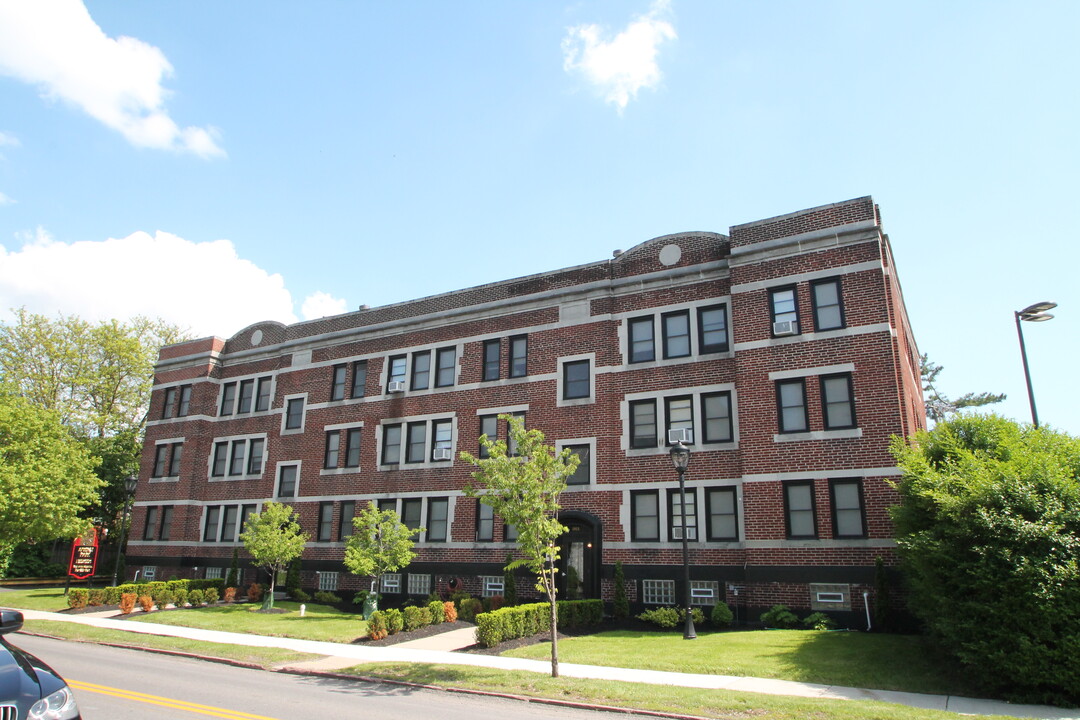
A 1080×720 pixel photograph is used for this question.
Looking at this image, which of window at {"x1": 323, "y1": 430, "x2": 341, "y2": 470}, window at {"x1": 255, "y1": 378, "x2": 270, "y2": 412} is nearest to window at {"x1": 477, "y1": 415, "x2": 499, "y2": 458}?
window at {"x1": 323, "y1": 430, "x2": 341, "y2": 470}

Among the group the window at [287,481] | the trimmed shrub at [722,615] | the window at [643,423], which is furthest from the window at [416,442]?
the trimmed shrub at [722,615]

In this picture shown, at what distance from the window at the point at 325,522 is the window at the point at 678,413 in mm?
15470

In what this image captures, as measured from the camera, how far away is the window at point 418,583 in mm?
27141

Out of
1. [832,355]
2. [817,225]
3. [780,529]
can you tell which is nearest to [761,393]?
[832,355]

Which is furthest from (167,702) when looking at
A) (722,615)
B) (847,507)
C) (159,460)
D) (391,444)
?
(159,460)

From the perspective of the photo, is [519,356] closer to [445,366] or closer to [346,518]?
[445,366]

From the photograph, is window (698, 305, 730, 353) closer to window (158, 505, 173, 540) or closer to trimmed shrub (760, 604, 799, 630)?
trimmed shrub (760, 604, 799, 630)

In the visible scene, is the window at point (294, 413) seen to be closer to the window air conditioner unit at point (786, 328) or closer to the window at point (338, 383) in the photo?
the window at point (338, 383)

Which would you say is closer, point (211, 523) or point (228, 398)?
point (211, 523)

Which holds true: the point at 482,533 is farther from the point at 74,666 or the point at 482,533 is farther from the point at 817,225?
the point at 817,225

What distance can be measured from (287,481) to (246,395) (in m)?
5.90

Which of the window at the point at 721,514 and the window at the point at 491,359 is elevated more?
the window at the point at 491,359

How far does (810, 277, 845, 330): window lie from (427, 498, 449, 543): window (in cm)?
1533

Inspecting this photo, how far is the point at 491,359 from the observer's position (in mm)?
28531
